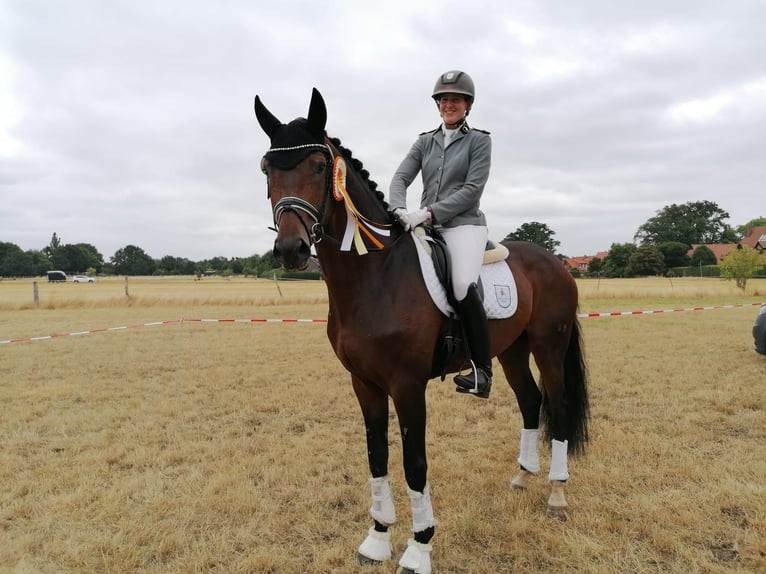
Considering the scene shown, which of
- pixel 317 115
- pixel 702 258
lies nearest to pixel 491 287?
pixel 317 115

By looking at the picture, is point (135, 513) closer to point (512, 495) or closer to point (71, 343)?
point (512, 495)

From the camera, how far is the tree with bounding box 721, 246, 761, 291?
26.1 m

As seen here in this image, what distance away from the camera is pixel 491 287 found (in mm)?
3738

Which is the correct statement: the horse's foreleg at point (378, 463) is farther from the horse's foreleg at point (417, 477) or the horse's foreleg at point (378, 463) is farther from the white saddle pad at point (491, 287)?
the white saddle pad at point (491, 287)

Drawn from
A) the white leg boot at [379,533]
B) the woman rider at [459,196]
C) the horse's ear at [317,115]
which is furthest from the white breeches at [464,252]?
the white leg boot at [379,533]

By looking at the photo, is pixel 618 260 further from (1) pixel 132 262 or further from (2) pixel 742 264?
(1) pixel 132 262

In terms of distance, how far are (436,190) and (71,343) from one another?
12.0 m

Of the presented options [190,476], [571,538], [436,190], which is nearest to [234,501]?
[190,476]

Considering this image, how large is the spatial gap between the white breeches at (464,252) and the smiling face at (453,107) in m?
0.83

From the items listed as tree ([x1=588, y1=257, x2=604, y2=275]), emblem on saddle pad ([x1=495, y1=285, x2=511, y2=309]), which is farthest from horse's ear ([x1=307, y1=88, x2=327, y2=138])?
tree ([x1=588, y1=257, x2=604, y2=275])

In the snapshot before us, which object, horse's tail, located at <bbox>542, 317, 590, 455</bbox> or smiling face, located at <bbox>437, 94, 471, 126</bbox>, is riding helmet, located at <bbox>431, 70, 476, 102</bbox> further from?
horse's tail, located at <bbox>542, 317, 590, 455</bbox>

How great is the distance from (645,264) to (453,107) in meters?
71.2

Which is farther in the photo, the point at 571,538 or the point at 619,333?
the point at 619,333

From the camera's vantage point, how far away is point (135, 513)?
12.4 feet
